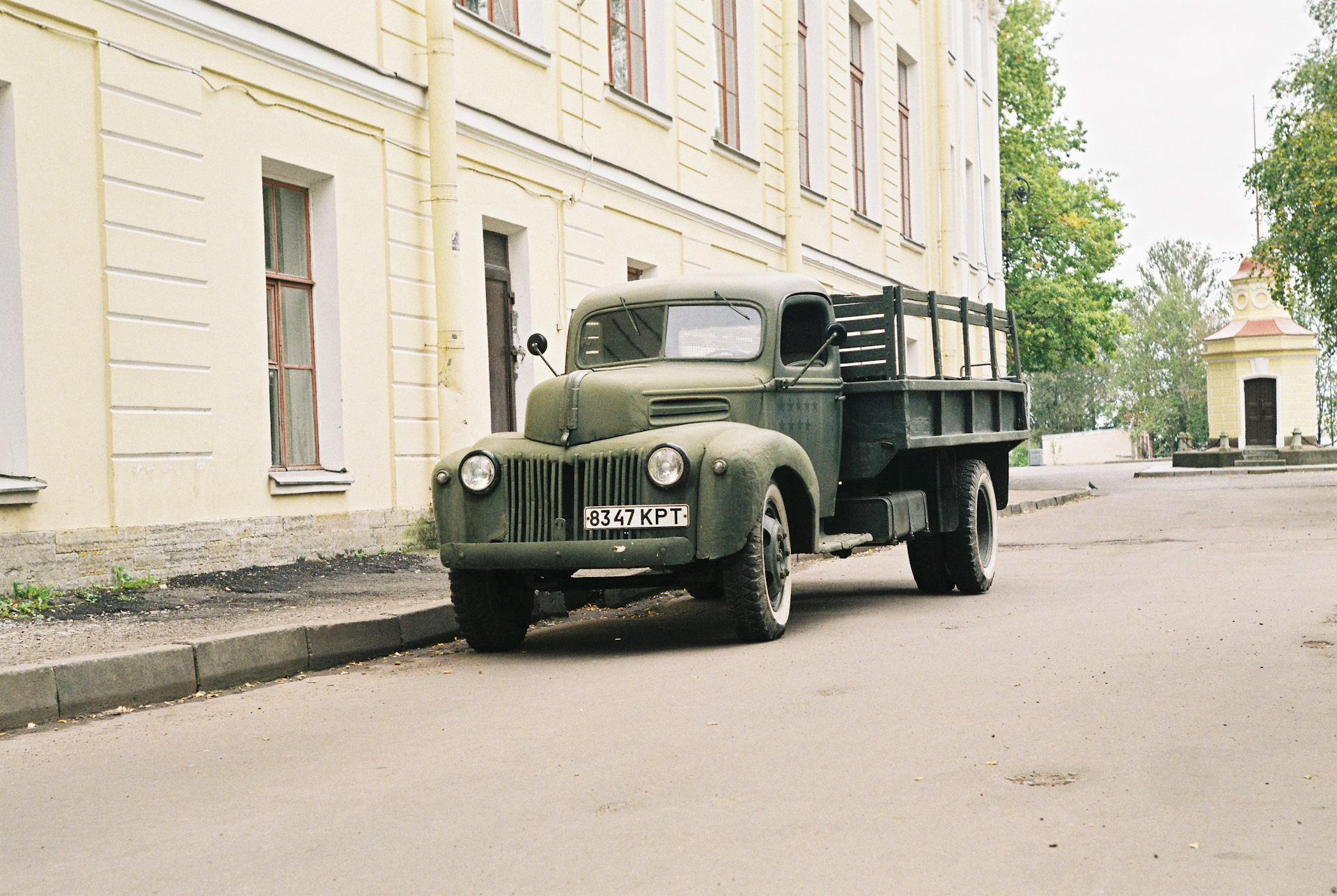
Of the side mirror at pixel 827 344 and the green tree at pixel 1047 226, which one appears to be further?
the green tree at pixel 1047 226

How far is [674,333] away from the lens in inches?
372

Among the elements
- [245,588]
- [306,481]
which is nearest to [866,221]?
[306,481]

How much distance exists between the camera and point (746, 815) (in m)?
4.29

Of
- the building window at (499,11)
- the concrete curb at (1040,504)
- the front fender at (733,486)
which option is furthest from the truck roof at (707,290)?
the concrete curb at (1040,504)

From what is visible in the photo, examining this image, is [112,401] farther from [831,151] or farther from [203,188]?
[831,151]

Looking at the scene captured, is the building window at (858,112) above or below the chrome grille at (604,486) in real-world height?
above

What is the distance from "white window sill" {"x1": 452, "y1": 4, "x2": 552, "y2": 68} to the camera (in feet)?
45.8

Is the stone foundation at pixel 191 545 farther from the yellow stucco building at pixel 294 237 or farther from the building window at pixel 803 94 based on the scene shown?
the building window at pixel 803 94

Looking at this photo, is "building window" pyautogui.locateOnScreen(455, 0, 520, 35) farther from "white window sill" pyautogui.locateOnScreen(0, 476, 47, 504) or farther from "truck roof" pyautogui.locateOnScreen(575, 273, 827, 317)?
"white window sill" pyautogui.locateOnScreen(0, 476, 47, 504)

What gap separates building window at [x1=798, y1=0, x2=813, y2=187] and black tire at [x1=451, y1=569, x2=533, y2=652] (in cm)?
1539

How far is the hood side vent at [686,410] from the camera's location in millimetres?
8461

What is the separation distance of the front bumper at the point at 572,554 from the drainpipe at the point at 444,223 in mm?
5319

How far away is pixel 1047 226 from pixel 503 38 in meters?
31.4

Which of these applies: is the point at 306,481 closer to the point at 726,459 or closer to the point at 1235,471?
the point at 726,459
